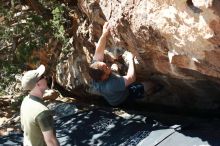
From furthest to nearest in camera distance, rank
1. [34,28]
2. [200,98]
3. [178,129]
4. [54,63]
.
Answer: [54,63], [34,28], [200,98], [178,129]

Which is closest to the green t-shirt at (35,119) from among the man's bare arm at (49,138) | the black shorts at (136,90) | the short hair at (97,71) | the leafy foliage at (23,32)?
the man's bare arm at (49,138)

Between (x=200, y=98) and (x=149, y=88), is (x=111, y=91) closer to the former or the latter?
(x=149, y=88)

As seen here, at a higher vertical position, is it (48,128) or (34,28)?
(34,28)

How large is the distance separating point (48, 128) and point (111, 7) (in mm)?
1561

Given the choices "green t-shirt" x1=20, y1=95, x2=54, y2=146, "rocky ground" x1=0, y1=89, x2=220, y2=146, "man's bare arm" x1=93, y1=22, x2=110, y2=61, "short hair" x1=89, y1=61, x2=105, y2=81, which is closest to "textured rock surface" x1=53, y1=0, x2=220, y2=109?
"man's bare arm" x1=93, y1=22, x2=110, y2=61

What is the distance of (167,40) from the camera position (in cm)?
413

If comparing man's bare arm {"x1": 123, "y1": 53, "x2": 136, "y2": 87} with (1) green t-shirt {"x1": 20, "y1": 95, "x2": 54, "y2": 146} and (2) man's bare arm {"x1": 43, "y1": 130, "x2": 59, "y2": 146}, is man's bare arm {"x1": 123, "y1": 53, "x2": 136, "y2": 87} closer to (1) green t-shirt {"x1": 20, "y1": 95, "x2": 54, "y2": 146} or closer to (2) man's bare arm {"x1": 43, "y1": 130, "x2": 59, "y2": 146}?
(1) green t-shirt {"x1": 20, "y1": 95, "x2": 54, "y2": 146}

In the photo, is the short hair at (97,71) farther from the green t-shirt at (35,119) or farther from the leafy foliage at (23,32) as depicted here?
the leafy foliage at (23,32)

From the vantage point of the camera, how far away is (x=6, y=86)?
661cm

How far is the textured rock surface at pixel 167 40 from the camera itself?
3.67 m

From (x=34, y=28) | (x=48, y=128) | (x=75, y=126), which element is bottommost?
(x=75, y=126)

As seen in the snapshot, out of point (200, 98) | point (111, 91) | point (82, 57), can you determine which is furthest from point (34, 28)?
point (200, 98)

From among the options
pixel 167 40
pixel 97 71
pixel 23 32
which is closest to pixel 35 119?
pixel 97 71

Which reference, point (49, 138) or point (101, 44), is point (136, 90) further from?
point (49, 138)
